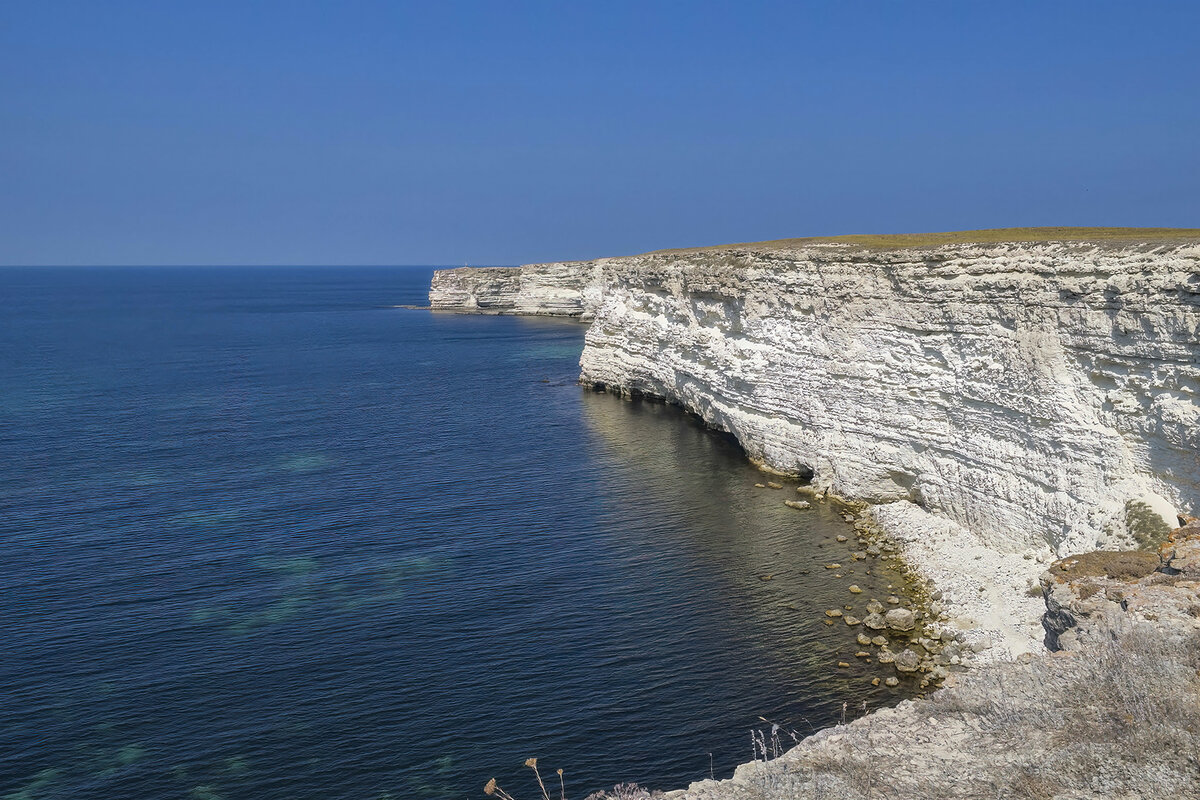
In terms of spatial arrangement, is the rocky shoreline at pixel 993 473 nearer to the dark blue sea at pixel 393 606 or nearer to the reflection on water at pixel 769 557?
the reflection on water at pixel 769 557

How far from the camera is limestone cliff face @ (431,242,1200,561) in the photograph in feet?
89.8

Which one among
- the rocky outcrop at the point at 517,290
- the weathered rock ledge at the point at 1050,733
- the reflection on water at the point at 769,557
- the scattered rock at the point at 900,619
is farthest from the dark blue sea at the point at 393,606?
the rocky outcrop at the point at 517,290

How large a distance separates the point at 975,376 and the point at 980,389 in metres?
0.66

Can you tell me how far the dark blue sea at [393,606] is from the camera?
75.4 ft

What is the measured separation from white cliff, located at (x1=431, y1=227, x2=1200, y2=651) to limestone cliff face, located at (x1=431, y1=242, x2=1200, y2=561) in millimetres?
73

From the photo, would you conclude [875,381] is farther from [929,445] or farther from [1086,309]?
[1086,309]

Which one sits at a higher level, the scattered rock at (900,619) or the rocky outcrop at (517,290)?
the rocky outcrop at (517,290)

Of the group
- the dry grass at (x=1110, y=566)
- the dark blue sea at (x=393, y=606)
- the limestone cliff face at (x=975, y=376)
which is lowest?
the dark blue sea at (x=393, y=606)

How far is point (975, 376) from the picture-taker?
35000 mm

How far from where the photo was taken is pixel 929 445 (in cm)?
3809

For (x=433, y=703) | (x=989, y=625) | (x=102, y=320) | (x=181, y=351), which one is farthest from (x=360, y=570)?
(x=102, y=320)

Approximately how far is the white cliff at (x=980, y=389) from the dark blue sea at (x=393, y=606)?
417 cm

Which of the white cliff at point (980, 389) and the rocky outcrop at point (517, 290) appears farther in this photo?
the rocky outcrop at point (517, 290)

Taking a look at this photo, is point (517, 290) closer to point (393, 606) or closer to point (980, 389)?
point (980, 389)
